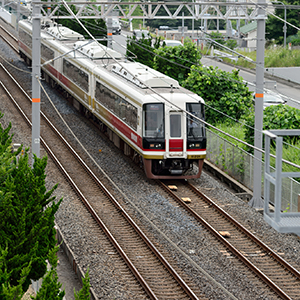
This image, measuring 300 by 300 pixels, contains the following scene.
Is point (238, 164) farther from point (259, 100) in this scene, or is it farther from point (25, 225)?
point (25, 225)

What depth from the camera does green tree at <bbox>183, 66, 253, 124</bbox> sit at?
2539 cm

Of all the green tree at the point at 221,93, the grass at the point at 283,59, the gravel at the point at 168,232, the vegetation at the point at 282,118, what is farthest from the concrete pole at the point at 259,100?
the grass at the point at 283,59

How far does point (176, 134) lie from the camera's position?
19.9 metres

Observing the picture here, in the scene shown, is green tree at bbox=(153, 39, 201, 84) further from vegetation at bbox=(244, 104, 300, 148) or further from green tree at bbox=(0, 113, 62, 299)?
green tree at bbox=(0, 113, 62, 299)

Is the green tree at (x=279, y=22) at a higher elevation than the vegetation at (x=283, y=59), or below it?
higher

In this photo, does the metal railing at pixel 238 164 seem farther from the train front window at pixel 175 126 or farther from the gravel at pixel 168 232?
the train front window at pixel 175 126

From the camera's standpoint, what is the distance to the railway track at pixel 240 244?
13.3 meters

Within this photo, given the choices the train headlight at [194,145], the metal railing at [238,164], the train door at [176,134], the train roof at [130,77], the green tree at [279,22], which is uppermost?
the green tree at [279,22]

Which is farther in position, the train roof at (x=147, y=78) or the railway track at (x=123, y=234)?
the train roof at (x=147, y=78)

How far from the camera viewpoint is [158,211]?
17766 mm

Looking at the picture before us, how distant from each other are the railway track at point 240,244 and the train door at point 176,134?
1235mm

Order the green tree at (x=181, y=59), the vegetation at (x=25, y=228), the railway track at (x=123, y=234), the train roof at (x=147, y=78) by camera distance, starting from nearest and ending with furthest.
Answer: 1. the vegetation at (x=25, y=228)
2. the railway track at (x=123, y=234)
3. the train roof at (x=147, y=78)
4. the green tree at (x=181, y=59)

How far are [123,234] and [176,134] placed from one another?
4894 millimetres

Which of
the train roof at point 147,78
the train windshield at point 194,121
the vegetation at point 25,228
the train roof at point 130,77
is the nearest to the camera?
the vegetation at point 25,228
